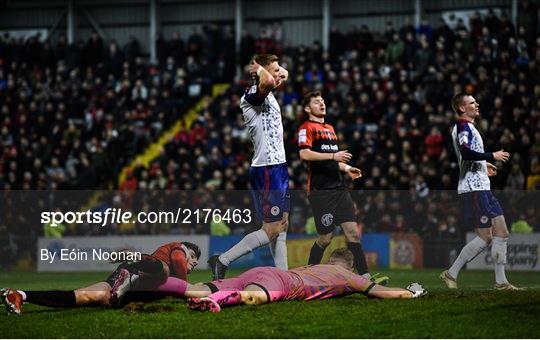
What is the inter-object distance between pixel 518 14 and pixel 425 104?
687 cm

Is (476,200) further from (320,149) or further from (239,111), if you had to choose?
(239,111)

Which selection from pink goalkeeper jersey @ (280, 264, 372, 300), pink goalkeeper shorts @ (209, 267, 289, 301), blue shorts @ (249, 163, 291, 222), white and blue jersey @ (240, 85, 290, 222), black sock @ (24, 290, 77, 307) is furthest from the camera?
white and blue jersey @ (240, 85, 290, 222)

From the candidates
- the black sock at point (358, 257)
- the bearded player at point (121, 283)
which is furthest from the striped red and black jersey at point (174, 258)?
the black sock at point (358, 257)

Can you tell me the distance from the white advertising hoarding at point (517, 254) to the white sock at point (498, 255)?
7cm

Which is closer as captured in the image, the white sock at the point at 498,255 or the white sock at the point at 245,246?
the white sock at the point at 245,246

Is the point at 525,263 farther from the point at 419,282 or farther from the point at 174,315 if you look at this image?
the point at 174,315

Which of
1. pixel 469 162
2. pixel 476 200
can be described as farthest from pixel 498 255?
pixel 469 162

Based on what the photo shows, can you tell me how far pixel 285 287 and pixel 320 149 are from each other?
2238 millimetres

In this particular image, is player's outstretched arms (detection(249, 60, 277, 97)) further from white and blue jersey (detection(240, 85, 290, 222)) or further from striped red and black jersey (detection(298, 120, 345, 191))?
striped red and black jersey (detection(298, 120, 345, 191))

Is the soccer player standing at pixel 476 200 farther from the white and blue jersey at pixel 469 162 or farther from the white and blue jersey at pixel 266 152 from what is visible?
the white and blue jersey at pixel 266 152

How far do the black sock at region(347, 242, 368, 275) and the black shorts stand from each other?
0.39 m

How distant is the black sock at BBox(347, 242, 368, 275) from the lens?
40.5ft

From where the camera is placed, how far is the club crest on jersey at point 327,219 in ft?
41.9

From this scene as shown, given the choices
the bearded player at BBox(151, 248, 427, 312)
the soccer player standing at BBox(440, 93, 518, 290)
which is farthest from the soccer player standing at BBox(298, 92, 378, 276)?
the soccer player standing at BBox(440, 93, 518, 290)
